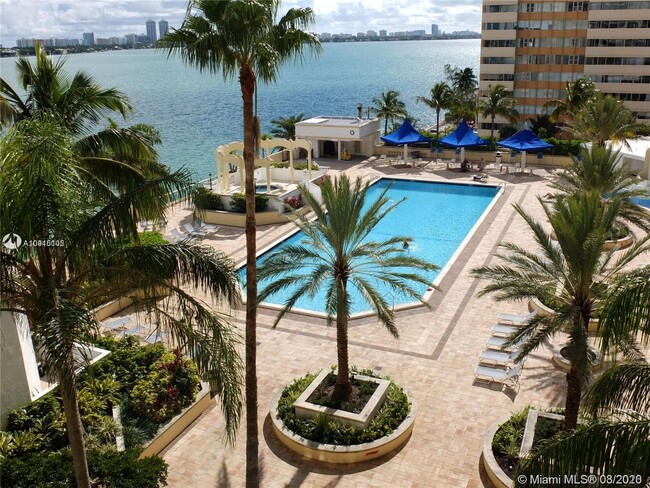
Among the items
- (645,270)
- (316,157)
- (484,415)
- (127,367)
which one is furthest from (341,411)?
(316,157)

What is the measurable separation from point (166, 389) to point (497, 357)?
8418 millimetres

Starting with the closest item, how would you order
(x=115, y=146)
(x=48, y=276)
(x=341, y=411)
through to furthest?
(x=48, y=276)
(x=115, y=146)
(x=341, y=411)

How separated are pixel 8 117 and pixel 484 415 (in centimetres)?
1189

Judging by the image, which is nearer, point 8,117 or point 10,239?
point 10,239

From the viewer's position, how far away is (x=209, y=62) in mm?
10367

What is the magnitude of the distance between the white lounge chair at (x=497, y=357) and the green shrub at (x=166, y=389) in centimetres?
744

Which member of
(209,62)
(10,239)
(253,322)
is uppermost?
(209,62)

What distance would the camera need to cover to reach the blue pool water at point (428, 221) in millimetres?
23073

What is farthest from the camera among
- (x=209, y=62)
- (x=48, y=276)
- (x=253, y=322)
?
(x=253, y=322)

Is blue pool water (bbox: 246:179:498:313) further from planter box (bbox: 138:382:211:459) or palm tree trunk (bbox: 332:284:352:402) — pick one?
planter box (bbox: 138:382:211:459)

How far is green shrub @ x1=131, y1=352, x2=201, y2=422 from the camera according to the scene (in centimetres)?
1388

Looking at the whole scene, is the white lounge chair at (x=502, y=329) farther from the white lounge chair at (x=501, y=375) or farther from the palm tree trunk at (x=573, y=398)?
the palm tree trunk at (x=573, y=398)

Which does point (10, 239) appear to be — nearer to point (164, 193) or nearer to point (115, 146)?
point (164, 193)

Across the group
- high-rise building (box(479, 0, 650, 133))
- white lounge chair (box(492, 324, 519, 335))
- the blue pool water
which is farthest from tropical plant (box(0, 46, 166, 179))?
high-rise building (box(479, 0, 650, 133))
